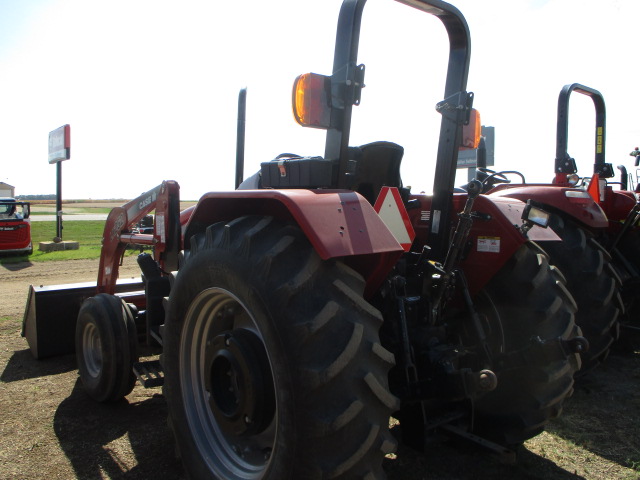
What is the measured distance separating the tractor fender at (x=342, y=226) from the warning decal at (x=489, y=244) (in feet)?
2.75

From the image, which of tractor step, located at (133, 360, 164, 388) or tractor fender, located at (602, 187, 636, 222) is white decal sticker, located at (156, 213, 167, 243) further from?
tractor fender, located at (602, 187, 636, 222)

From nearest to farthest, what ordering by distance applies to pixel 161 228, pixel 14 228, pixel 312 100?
pixel 312 100 < pixel 161 228 < pixel 14 228

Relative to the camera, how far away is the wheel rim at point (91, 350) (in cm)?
384

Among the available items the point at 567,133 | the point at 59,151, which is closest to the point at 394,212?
the point at 567,133

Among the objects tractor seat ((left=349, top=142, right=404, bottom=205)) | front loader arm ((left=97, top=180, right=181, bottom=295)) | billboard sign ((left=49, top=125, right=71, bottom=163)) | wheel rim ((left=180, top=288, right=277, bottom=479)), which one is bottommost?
wheel rim ((left=180, top=288, right=277, bottom=479))

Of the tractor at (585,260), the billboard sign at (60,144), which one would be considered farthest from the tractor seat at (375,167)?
the billboard sign at (60,144)

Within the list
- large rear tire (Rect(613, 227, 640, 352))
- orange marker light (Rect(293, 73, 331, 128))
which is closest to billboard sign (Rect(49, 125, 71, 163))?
large rear tire (Rect(613, 227, 640, 352))

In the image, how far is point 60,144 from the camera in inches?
626

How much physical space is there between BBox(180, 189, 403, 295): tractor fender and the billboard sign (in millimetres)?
15198

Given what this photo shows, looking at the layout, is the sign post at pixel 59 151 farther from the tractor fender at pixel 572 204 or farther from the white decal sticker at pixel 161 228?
the tractor fender at pixel 572 204

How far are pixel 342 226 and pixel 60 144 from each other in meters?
16.2

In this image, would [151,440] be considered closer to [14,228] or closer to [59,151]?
[14,228]

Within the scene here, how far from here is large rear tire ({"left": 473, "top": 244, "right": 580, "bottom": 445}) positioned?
257 centimetres

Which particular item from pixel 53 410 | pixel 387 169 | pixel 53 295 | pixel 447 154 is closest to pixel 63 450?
pixel 53 410
